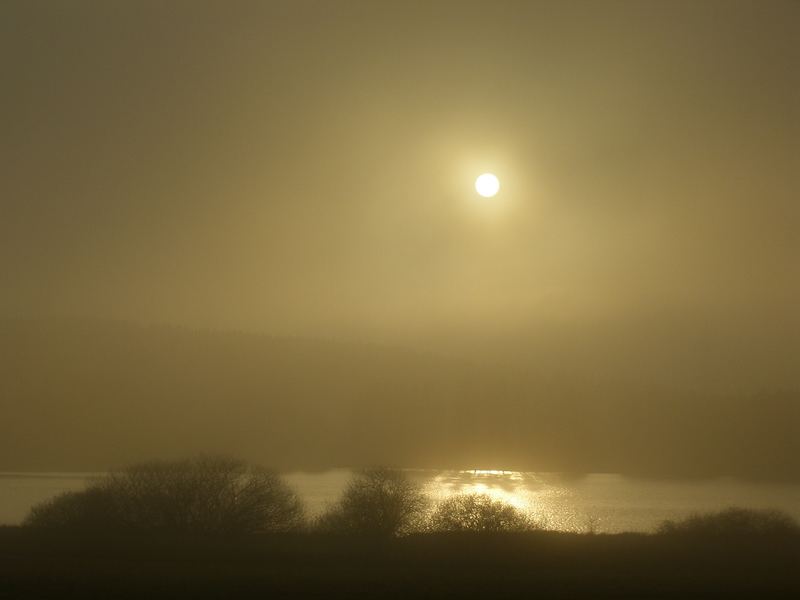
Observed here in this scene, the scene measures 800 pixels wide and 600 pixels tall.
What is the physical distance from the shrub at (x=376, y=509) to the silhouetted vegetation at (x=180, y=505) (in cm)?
168

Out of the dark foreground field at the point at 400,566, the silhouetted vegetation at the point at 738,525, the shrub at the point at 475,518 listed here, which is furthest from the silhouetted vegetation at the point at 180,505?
the silhouetted vegetation at the point at 738,525

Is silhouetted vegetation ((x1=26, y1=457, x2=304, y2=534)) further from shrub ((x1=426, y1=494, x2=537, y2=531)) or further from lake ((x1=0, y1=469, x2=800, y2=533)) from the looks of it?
lake ((x1=0, y1=469, x2=800, y2=533))

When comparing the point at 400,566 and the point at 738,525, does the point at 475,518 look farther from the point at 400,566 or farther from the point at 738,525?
the point at 738,525

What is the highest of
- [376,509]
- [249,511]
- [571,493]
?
[571,493]

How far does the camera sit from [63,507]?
99.9ft

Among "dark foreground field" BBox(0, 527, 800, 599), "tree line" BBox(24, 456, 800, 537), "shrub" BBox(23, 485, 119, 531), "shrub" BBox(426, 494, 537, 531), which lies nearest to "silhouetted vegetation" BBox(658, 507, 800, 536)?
"tree line" BBox(24, 456, 800, 537)

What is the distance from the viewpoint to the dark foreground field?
1958 centimetres

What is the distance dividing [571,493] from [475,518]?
4048 cm

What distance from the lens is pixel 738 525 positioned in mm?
30891

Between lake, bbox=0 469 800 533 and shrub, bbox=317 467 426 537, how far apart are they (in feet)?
33.0

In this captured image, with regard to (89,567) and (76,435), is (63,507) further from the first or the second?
(76,435)

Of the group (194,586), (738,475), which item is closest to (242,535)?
(194,586)

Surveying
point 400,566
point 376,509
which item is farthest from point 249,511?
point 400,566

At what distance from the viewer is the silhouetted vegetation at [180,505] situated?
29328mm
